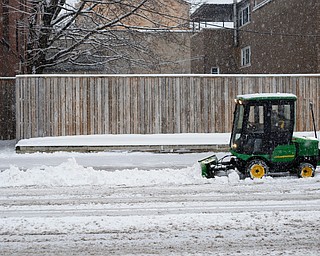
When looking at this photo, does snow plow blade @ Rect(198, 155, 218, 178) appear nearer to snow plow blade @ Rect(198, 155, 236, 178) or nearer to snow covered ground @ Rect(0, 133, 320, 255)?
snow plow blade @ Rect(198, 155, 236, 178)

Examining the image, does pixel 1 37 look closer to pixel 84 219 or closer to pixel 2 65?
pixel 2 65

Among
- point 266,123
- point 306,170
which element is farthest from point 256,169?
point 306,170

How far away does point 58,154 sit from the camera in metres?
16.4

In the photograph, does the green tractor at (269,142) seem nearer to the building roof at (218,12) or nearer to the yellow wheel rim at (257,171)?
the yellow wheel rim at (257,171)

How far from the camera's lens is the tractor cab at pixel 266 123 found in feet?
37.6

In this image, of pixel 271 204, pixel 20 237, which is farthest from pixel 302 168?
pixel 20 237

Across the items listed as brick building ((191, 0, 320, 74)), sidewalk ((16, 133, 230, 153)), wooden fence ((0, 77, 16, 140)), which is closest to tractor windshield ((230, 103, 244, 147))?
sidewalk ((16, 133, 230, 153))

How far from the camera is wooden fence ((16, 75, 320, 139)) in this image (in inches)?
680

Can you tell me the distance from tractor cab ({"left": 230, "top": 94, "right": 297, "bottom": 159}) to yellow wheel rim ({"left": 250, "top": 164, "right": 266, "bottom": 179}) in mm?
301

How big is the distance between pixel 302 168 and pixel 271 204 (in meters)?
3.03

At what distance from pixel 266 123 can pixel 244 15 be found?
2467 centimetres

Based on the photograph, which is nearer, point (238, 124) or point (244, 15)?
point (238, 124)

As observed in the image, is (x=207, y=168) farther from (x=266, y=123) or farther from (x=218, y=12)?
(x=218, y=12)

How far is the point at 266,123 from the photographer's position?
11.5 metres
